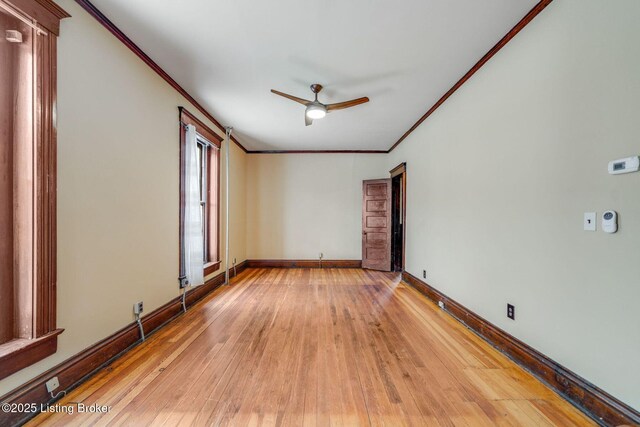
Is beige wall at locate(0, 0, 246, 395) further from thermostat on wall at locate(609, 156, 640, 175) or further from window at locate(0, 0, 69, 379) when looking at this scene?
thermostat on wall at locate(609, 156, 640, 175)

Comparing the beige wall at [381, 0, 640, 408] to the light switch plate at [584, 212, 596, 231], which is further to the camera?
the light switch plate at [584, 212, 596, 231]

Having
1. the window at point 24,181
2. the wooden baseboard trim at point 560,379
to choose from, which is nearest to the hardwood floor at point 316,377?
the wooden baseboard trim at point 560,379

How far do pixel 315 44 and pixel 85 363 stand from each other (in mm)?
3087

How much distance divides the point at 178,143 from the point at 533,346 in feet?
13.1

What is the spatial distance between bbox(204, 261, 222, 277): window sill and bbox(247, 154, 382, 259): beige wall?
1739 mm

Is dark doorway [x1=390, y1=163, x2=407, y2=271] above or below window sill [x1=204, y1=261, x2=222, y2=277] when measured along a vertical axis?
above

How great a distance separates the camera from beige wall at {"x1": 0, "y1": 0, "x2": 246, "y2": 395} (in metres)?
1.77

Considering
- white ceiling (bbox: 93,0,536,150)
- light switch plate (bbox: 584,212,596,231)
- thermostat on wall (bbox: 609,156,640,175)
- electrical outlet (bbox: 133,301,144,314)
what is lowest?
electrical outlet (bbox: 133,301,144,314)

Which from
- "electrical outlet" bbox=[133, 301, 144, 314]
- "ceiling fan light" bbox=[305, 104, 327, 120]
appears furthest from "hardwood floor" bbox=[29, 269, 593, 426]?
"ceiling fan light" bbox=[305, 104, 327, 120]

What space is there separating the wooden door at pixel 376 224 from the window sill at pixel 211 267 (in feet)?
10.2

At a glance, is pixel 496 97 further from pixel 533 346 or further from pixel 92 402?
pixel 92 402

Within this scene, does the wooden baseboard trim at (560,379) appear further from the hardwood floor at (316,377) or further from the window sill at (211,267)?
the window sill at (211,267)

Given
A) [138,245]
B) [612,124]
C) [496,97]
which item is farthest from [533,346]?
[138,245]

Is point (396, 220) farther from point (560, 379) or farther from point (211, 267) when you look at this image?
point (560, 379)
